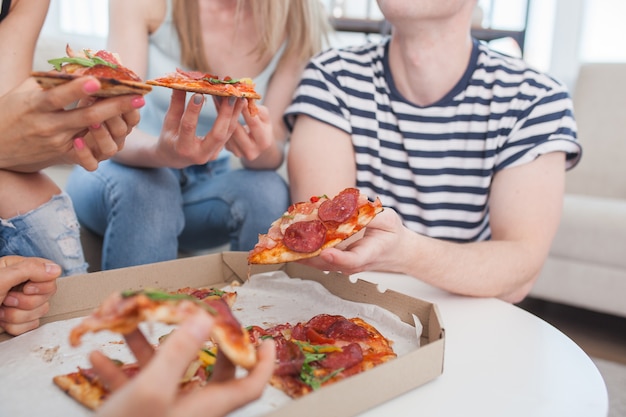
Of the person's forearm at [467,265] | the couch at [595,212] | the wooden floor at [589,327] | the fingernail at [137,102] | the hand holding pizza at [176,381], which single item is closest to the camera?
the hand holding pizza at [176,381]

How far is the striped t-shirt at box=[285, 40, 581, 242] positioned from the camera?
4.96 feet

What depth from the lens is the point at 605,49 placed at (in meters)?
3.91

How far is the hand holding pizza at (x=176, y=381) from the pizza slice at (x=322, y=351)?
0.17 meters

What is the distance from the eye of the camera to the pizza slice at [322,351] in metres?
0.75

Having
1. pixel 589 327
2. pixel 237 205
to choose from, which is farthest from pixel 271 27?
pixel 589 327

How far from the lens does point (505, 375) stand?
2.78 ft

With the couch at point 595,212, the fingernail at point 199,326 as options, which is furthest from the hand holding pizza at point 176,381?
the couch at point 595,212

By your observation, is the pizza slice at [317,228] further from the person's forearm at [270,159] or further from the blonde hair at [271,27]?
the blonde hair at [271,27]

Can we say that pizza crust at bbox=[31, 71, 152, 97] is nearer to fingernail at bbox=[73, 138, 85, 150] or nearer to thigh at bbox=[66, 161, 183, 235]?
fingernail at bbox=[73, 138, 85, 150]

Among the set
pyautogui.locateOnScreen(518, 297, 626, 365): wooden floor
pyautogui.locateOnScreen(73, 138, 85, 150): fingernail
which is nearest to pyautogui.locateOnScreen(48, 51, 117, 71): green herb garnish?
pyautogui.locateOnScreen(73, 138, 85, 150): fingernail

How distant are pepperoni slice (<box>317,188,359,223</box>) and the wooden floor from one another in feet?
5.40

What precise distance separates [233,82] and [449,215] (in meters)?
0.71

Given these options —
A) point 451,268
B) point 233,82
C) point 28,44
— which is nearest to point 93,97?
point 233,82

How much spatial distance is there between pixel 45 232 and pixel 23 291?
33 centimetres
